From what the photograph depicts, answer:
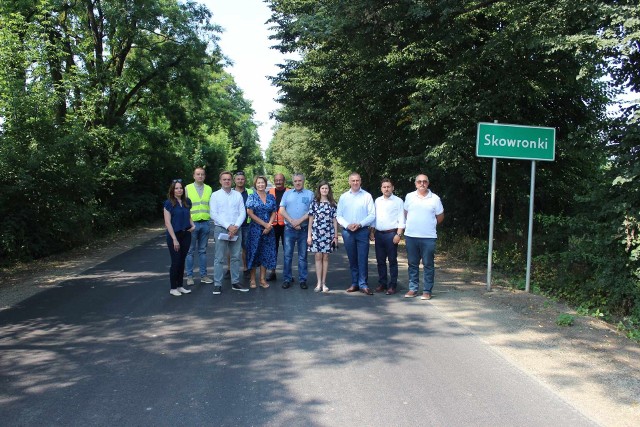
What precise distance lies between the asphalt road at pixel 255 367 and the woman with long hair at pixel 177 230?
18.8 inches

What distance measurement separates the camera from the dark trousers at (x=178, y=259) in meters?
7.91

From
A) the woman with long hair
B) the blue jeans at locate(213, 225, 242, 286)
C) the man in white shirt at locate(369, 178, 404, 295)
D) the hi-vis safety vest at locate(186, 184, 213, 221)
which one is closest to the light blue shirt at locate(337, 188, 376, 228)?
the man in white shirt at locate(369, 178, 404, 295)

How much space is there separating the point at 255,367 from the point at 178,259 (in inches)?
145

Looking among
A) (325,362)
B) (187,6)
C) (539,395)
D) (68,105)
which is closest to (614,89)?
(539,395)

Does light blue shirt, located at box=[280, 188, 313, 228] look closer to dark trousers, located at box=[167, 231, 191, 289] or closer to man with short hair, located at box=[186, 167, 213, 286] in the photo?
man with short hair, located at box=[186, 167, 213, 286]

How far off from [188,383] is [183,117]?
875 inches

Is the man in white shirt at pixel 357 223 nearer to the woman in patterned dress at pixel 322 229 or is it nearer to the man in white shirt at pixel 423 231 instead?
the woman in patterned dress at pixel 322 229

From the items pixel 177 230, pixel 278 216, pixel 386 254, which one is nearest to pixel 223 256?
pixel 177 230

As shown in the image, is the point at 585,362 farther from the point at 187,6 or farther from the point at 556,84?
the point at 187,6

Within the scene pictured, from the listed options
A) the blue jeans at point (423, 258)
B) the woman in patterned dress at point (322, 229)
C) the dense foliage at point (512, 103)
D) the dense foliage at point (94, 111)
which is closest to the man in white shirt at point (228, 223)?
the woman in patterned dress at point (322, 229)

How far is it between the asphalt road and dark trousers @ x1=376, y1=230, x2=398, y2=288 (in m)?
0.69

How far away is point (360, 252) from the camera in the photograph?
826 cm

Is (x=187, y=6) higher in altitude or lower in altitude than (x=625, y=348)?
higher

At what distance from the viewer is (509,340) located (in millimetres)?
5668
